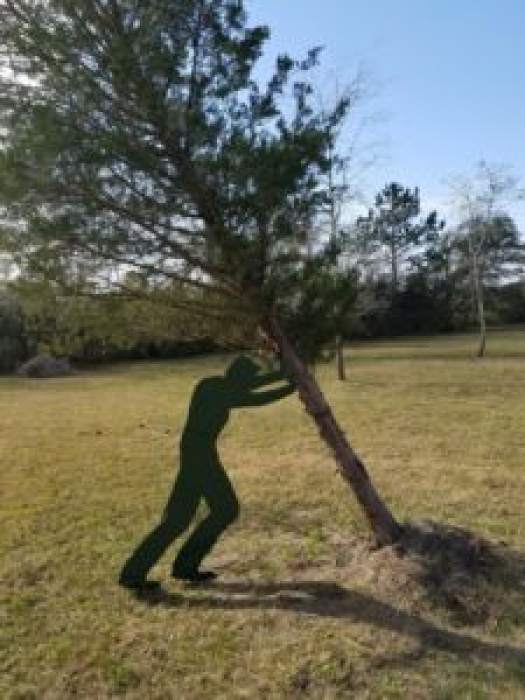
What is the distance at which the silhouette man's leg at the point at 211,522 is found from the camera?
468cm

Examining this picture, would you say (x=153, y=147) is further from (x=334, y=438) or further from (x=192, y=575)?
(x=192, y=575)

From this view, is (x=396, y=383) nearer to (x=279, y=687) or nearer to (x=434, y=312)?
(x=279, y=687)

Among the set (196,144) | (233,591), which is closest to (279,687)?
(233,591)

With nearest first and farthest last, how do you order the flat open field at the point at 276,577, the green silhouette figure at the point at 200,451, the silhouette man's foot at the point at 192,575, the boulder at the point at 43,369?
the flat open field at the point at 276,577 < the green silhouette figure at the point at 200,451 < the silhouette man's foot at the point at 192,575 < the boulder at the point at 43,369

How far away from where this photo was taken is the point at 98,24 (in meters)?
4.10

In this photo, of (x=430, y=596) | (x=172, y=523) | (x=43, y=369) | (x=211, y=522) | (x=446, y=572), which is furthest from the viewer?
(x=43, y=369)

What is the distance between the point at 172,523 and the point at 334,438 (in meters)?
1.16

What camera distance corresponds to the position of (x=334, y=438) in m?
4.75

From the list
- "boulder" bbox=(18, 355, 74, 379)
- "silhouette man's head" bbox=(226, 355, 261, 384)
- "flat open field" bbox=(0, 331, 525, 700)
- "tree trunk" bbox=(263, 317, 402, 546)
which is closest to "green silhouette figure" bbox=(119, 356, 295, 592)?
"silhouette man's head" bbox=(226, 355, 261, 384)

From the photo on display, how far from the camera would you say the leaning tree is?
13.4ft

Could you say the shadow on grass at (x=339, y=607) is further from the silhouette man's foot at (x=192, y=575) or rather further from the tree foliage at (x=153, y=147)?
the tree foliage at (x=153, y=147)

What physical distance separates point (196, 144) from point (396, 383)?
459 inches

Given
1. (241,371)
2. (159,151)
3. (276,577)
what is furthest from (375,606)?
(159,151)

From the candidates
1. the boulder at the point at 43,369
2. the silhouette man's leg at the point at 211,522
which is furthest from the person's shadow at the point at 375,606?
the boulder at the point at 43,369
